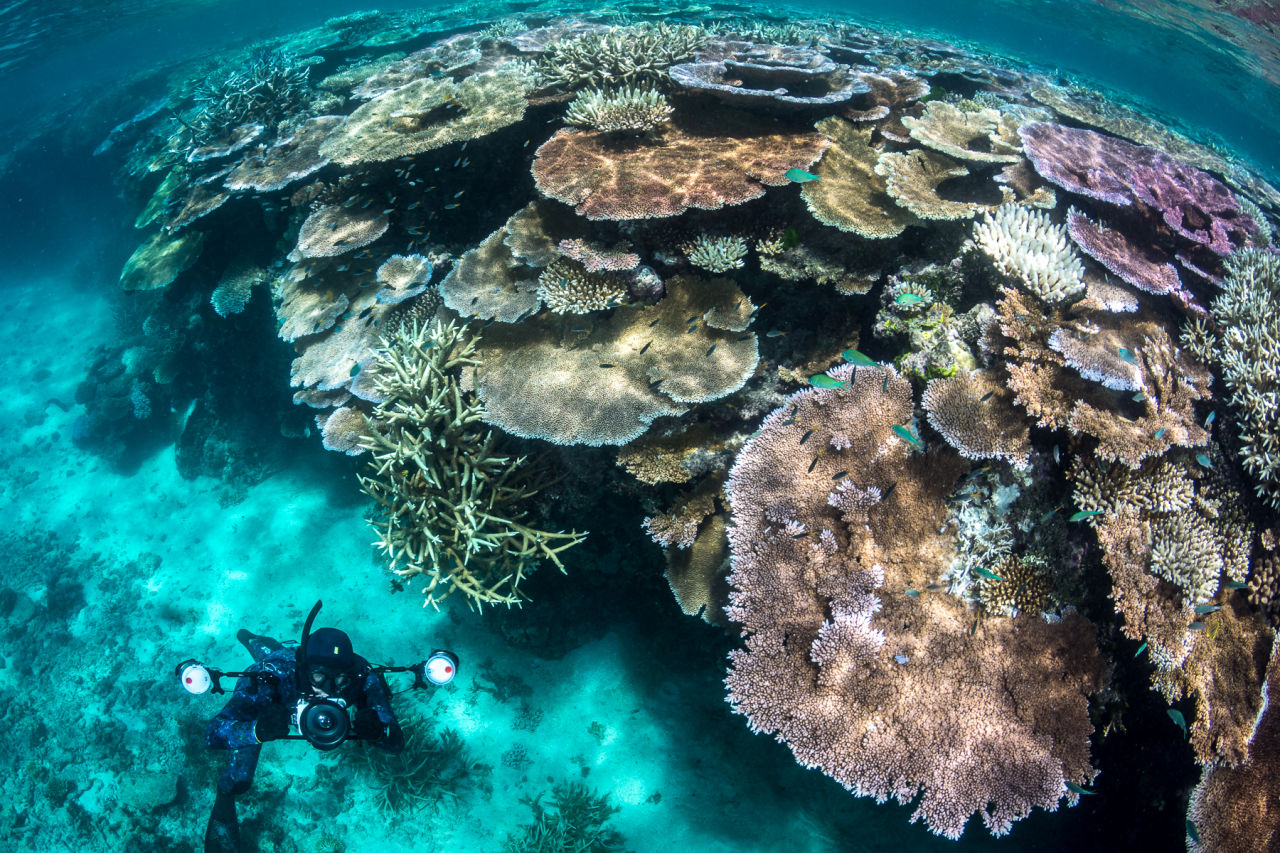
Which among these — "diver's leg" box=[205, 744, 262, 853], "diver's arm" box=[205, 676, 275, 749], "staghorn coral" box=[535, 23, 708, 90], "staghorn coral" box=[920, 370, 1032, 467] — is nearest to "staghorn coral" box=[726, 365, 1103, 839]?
"staghorn coral" box=[920, 370, 1032, 467]

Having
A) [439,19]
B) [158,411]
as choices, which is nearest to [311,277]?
[158,411]

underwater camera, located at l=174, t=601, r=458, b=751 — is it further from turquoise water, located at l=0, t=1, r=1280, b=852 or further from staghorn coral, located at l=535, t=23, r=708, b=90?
staghorn coral, located at l=535, t=23, r=708, b=90

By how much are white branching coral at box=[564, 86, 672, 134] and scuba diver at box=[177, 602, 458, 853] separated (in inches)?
190

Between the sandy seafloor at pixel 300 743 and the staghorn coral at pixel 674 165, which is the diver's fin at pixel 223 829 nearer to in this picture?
the sandy seafloor at pixel 300 743

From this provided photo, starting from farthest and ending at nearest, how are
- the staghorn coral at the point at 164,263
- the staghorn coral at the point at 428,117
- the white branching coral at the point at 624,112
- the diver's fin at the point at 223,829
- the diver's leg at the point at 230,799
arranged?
the staghorn coral at the point at 164,263
the diver's fin at the point at 223,829
the staghorn coral at the point at 428,117
the diver's leg at the point at 230,799
the white branching coral at the point at 624,112

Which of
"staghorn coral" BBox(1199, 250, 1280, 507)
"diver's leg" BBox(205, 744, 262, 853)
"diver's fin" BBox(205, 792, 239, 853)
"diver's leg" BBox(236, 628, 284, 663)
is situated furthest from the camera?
"diver's leg" BBox(236, 628, 284, 663)

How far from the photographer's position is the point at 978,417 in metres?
3.50

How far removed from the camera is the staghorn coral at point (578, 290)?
4469 millimetres

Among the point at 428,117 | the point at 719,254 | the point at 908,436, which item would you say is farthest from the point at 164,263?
the point at 908,436

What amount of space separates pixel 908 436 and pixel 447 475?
12.1 feet

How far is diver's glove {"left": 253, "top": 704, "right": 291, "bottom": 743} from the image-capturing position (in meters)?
4.48

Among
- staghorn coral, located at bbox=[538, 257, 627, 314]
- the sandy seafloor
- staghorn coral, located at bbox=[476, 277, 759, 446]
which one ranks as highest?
staghorn coral, located at bbox=[538, 257, 627, 314]

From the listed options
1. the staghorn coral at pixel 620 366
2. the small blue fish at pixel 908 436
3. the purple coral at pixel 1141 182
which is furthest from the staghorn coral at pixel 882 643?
the purple coral at pixel 1141 182

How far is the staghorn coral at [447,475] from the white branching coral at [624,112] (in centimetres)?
238
